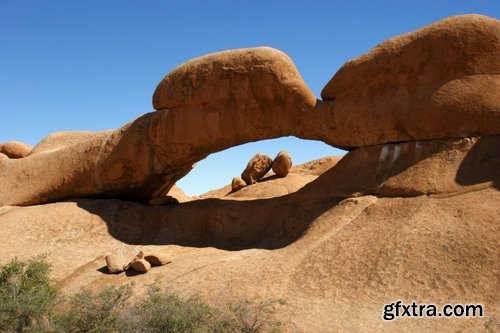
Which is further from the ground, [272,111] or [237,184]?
[272,111]

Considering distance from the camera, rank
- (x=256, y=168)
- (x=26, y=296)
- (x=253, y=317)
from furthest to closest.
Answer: (x=256, y=168)
(x=26, y=296)
(x=253, y=317)

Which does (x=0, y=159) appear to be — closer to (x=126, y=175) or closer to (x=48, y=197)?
(x=48, y=197)

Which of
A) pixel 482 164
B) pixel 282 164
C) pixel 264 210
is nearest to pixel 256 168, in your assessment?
pixel 282 164

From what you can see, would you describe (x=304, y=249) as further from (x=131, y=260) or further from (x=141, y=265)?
(x=131, y=260)

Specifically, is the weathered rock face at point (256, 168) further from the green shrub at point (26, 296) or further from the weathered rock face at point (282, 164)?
the green shrub at point (26, 296)

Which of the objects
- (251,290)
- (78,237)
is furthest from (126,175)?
(251,290)

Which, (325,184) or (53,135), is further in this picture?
(53,135)

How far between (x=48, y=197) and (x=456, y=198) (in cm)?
1171

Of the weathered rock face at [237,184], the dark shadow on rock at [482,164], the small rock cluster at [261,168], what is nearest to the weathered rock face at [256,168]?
the small rock cluster at [261,168]

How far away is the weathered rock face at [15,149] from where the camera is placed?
62.1 ft

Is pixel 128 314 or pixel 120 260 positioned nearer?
pixel 128 314

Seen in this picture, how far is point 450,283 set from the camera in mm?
8461

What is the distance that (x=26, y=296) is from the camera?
30.1 ft

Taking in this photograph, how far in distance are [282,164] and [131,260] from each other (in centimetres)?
1020
